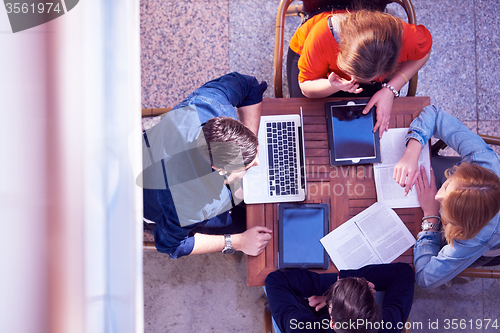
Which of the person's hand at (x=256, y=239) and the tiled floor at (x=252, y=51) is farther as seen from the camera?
the tiled floor at (x=252, y=51)

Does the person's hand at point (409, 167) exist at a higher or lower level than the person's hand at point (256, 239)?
higher

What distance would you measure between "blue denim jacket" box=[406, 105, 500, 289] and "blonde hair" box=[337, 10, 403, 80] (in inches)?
9.9

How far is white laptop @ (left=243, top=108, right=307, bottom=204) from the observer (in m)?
1.18

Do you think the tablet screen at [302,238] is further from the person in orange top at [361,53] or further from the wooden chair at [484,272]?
the wooden chair at [484,272]

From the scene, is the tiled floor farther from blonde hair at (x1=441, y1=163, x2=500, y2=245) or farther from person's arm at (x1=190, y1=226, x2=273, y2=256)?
blonde hair at (x1=441, y1=163, x2=500, y2=245)

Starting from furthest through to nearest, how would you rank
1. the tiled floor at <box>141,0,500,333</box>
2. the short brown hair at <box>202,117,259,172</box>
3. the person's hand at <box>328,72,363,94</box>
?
1. the tiled floor at <box>141,0,500,333</box>
2. the person's hand at <box>328,72,363,94</box>
3. the short brown hair at <box>202,117,259,172</box>

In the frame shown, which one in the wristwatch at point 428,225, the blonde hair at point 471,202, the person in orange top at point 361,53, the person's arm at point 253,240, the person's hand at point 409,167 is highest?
the person in orange top at point 361,53

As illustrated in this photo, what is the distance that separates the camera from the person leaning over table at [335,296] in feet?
3.40

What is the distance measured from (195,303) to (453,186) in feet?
4.30

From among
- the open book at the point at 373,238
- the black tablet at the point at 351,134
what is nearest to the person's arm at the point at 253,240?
the open book at the point at 373,238

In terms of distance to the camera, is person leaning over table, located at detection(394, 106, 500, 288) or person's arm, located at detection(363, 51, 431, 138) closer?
person leaning over table, located at detection(394, 106, 500, 288)

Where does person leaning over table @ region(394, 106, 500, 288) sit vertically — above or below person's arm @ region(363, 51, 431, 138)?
below

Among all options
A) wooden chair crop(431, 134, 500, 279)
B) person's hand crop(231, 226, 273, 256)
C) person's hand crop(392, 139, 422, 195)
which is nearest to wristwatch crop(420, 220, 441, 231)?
person's hand crop(392, 139, 422, 195)

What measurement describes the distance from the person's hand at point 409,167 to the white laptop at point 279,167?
0.33 m
